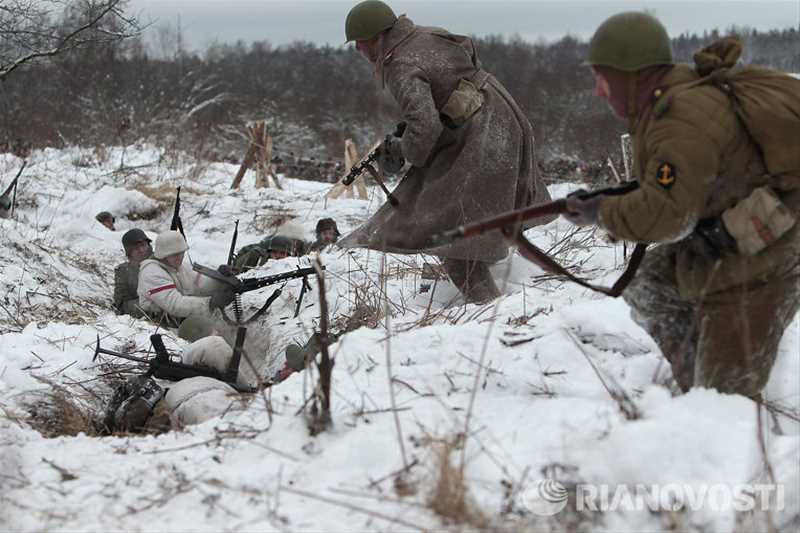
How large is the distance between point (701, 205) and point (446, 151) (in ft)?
8.29

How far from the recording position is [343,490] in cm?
219

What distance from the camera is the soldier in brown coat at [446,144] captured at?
431 cm

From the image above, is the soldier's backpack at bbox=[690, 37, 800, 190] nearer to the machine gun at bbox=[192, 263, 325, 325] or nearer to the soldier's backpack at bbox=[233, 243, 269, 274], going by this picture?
the machine gun at bbox=[192, 263, 325, 325]

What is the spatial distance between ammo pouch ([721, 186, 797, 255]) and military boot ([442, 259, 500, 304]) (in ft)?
7.86

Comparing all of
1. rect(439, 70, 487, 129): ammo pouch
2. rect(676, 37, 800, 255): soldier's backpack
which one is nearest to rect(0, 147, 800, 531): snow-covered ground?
rect(676, 37, 800, 255): soldier's backpack

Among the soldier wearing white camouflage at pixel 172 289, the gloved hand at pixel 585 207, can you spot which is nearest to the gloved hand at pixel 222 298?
the soldier wearing white camouflage at pixel 172 289

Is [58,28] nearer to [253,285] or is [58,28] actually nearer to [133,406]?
[253,285]

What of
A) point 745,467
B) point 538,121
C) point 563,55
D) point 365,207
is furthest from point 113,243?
point 563,55

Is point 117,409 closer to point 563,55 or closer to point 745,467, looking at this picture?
point 745,467

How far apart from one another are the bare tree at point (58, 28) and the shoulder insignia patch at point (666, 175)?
22.8 ft

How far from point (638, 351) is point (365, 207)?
6.87m

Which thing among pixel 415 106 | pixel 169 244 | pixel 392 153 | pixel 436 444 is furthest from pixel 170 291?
pixel 436 444

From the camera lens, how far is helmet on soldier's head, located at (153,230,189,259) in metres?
5.35

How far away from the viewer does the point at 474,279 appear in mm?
4707
